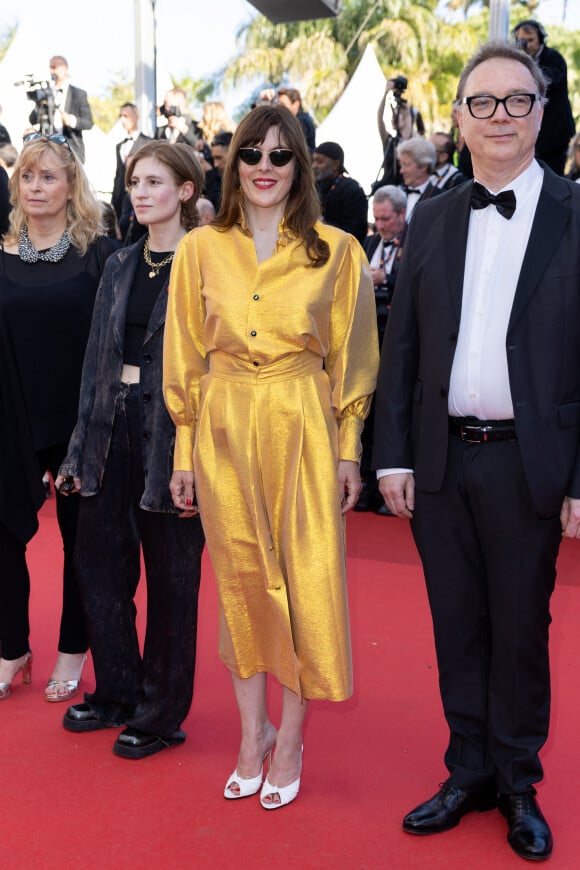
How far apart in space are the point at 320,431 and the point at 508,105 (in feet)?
3.20

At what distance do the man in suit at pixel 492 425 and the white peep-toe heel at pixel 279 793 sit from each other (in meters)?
0.36

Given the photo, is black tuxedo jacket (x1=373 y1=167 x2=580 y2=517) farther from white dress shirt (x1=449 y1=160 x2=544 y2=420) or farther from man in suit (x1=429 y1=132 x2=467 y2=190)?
man in suit (x1=429 y1=132 x2=467 y2=190)

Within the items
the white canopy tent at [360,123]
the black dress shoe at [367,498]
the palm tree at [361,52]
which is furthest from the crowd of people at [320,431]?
the palm tree at [361,52]

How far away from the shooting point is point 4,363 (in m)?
3.70

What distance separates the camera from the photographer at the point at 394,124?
8.23 meters

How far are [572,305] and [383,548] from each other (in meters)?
3.38

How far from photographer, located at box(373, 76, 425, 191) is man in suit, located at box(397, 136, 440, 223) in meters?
0.93

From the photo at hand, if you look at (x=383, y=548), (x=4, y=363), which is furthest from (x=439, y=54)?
(x=4, y=363)

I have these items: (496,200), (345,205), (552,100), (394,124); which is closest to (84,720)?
(496,200)

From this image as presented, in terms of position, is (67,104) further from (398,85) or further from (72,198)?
(72,198)

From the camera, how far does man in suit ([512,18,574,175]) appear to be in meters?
6.58

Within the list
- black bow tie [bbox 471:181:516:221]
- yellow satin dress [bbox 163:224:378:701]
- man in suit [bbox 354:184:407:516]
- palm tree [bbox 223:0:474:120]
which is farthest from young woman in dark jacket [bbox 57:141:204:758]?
palm tree [bbox 223:0:474:120]

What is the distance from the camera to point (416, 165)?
23.6 feet

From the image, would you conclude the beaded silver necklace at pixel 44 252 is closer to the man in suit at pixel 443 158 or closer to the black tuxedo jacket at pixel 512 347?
the black tuxedo jacket at pixel 512 347
